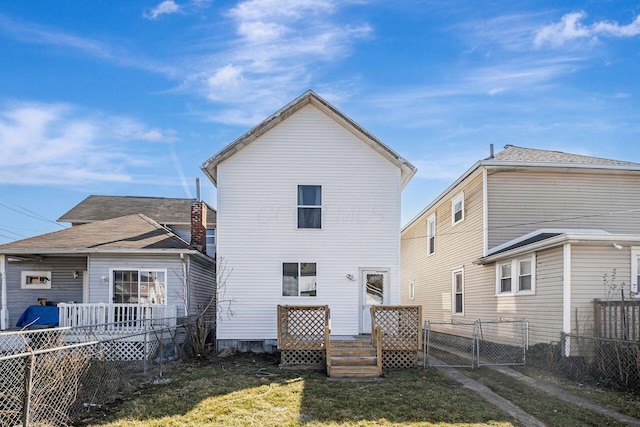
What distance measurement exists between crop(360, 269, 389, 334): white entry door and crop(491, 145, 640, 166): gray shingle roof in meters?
5.73

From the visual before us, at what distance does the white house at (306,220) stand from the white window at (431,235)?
8.24m

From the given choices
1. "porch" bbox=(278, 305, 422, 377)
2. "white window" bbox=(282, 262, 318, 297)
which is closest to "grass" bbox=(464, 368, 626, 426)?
"porch" bbox=(278, 305, 422, 377)

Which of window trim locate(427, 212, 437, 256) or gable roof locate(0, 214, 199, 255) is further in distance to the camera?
window trim locate(427, 212, 437, 256)

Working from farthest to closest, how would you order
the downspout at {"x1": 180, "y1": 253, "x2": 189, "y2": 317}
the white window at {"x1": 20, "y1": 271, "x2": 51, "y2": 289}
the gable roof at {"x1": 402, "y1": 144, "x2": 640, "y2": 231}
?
the white window at {"x1": 20, "y1": 271, "x2": 51, "y2": 289}
the gable roof at {"x1": 402, "y1": 144, "x2": 640, "y2": 231}
the downspout at {"x1": 180, "y1": 253, "x2": 189, "y2": 317}

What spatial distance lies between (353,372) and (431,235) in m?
13.4

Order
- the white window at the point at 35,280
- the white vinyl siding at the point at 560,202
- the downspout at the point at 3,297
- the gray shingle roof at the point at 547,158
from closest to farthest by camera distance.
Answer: the downspout at the point at 3,297
the white vinyl siding at the point at 560,202
the gray shingle roof at the point at 547,158
the white window at the point at 35,280

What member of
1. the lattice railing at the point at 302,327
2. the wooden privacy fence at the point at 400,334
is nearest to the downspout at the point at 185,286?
the lattice railing at the point at 302,327

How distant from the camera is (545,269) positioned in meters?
12.5

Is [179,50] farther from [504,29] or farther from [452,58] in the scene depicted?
[504,29]

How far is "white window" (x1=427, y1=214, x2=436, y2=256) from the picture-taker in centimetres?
2272

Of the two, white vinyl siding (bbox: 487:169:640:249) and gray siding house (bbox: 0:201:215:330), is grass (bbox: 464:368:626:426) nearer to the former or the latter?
white vinyl siding (bbox: 487:169:640:249)

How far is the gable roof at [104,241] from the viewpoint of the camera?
14969mm

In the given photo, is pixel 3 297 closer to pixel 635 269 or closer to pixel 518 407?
pixel 518 407

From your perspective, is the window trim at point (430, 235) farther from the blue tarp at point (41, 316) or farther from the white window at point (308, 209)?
the blue tarp at point (41, 316)
